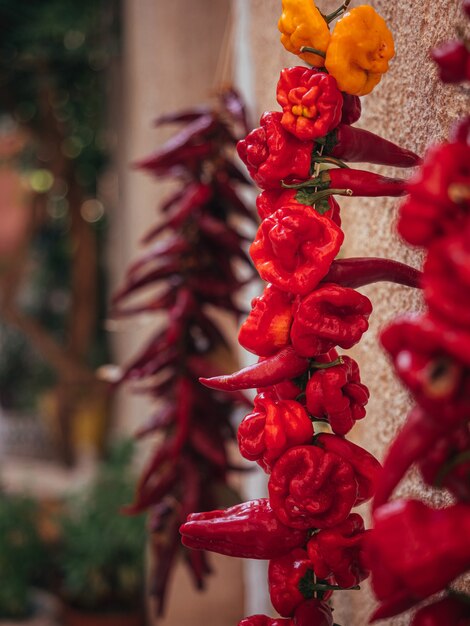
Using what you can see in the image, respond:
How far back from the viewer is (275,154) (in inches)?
18.5

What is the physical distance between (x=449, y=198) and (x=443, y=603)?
0.61 ft

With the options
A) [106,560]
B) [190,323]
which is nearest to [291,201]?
[190,323]

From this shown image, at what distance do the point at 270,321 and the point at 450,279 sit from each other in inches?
7.7

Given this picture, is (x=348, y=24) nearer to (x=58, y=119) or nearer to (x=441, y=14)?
(x=441, y=14)

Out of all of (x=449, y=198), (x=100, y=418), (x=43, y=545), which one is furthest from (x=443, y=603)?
(x=100, y=418)

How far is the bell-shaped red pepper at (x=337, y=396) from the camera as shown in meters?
0.46

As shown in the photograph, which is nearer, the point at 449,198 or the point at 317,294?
the point at 449,198

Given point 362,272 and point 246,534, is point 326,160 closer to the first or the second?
point 362,272

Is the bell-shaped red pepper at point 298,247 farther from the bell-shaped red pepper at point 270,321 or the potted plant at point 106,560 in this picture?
the potted plant at point 106,560

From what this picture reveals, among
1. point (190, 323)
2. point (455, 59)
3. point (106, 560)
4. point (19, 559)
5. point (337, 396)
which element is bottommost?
point (19, 559)

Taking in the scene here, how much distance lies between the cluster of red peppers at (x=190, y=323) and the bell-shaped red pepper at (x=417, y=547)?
69 centimetres

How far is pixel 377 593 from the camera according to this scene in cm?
32

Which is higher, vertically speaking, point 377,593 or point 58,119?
point 377,593

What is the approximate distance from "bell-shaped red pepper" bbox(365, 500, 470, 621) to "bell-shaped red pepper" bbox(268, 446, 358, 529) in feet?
0.41
